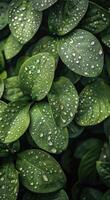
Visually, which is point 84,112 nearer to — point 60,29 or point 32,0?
point 60,29

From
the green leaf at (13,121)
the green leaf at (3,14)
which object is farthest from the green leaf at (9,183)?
the green leaf at (3,14)

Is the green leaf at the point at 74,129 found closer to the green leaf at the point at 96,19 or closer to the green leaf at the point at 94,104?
the green leaf at the point at 94,104

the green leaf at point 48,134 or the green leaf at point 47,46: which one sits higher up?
the green leaf at point 47,46

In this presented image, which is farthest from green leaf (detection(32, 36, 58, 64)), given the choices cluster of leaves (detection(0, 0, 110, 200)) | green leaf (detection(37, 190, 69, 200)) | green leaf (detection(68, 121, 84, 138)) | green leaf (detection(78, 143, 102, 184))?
green leaf (detection(37, 190, 69, 200))

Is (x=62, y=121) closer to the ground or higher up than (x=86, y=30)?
closer to the ground

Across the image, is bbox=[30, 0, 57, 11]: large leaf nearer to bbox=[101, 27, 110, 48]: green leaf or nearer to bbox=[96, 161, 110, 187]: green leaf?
bbox=[101, 27, 110, 48]: green leaf

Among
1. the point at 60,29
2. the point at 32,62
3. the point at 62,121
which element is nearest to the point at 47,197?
the point at 62,121
